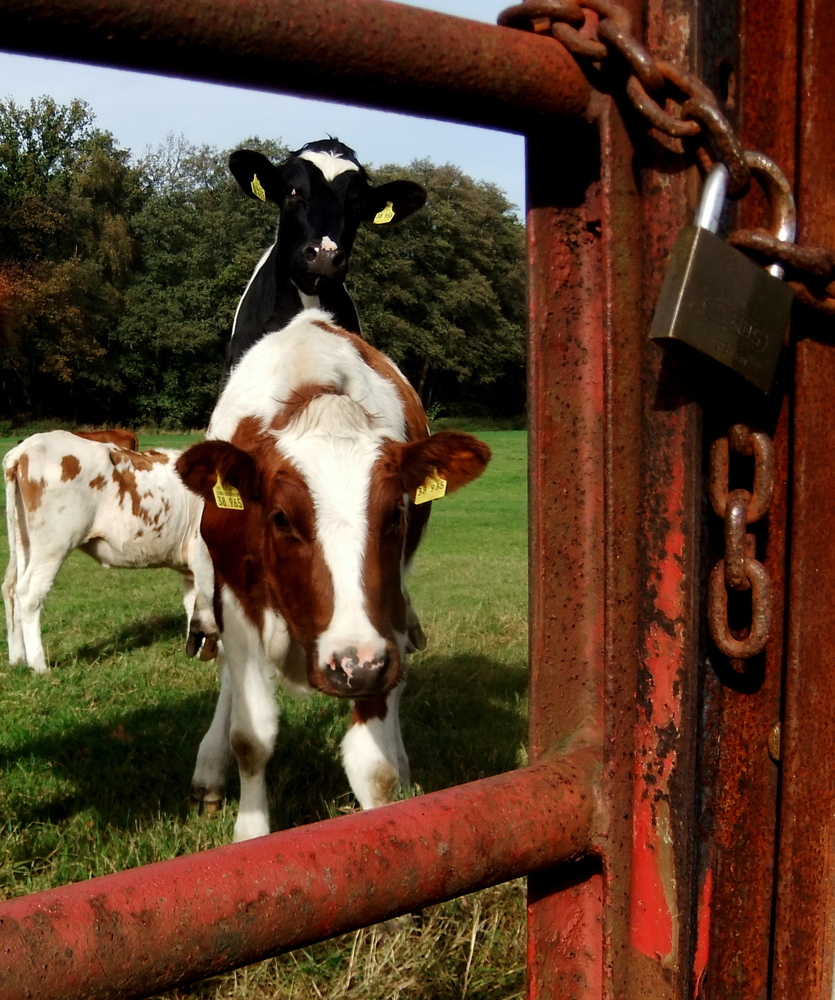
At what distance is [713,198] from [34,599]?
7.86 metres

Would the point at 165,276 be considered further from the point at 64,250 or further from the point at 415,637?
the point at 415,637

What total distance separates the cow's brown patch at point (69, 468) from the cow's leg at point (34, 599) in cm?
64

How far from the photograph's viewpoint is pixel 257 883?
0.98 m

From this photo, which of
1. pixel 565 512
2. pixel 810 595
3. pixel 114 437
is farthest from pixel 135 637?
pixel 810 595

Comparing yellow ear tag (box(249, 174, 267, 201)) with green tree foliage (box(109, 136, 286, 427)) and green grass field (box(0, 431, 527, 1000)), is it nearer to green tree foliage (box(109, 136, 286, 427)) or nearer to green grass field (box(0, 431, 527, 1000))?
green grass field (box(0, 431, 527, 1000))

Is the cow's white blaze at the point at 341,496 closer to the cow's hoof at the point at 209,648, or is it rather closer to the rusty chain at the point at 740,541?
the rusty chain at the point at 740,541

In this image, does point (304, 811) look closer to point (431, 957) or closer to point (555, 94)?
point (431, 957)

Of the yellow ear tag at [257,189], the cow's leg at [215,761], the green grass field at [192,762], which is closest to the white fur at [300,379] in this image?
the cow's leg at [215,761]

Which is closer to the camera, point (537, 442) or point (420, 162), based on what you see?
point (537, 442)

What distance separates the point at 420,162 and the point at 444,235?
5.83 m

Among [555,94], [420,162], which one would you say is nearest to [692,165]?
[555,94]

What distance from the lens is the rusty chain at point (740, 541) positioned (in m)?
1.21

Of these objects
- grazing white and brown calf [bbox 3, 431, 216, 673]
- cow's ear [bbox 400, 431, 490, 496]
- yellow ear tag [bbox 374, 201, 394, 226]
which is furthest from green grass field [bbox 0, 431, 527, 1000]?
yellow ear tag [bbox 374, 201, 394, 226]

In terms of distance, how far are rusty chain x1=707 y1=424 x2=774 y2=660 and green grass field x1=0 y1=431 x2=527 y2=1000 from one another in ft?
5.14
